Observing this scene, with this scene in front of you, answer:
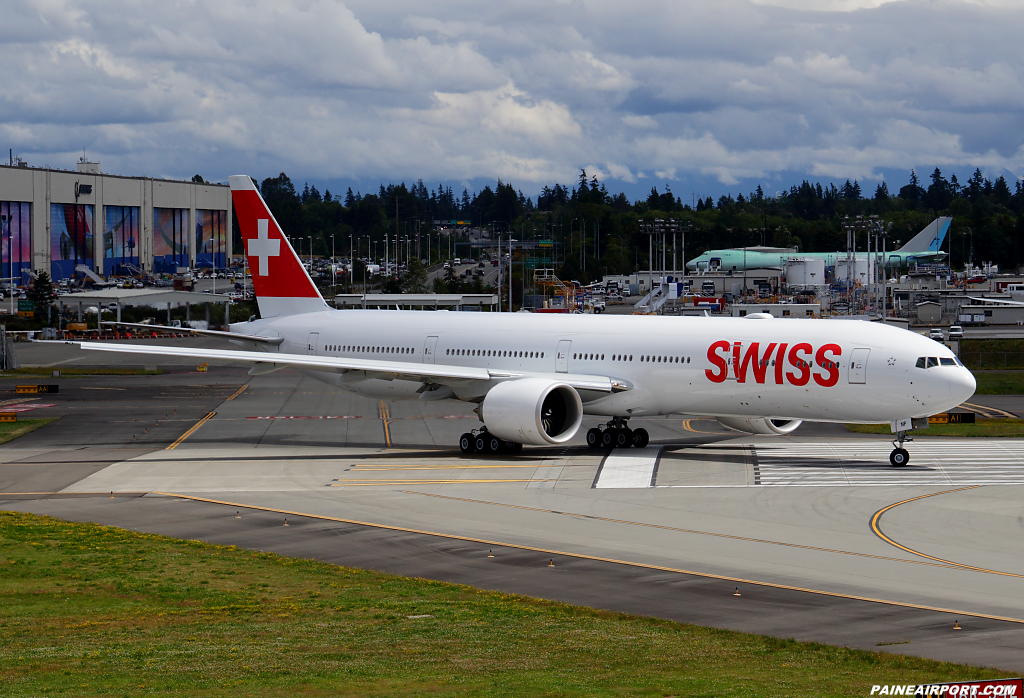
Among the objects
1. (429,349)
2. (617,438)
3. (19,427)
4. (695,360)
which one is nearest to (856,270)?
(429,349)

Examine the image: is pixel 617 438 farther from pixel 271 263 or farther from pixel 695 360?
pixel 271 263

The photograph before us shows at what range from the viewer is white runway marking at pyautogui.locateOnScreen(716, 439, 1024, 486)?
102 ft

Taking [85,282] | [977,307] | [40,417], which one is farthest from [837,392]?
[85,282]

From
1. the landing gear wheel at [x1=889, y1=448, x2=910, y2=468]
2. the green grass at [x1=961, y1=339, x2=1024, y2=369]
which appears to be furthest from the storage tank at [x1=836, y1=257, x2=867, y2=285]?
the landing gear wheel at [x1=889, y1=448, x2=910, y2=468]

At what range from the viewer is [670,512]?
26641 mm

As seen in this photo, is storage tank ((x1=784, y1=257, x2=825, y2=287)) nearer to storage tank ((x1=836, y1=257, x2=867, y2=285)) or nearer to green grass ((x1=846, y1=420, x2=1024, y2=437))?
storage tank ((x1=836, y1=257, x2=867, y2=285))

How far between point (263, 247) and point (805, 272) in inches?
5603

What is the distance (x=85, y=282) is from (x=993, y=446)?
16208 centimetres

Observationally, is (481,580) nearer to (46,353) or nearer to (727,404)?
(727,404)

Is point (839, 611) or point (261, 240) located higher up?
point (261, 240)

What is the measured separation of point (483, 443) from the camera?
1460 inches

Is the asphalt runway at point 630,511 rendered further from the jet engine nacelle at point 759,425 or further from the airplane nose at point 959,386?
the airplane nose at point 959,386

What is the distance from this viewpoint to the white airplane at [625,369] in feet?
108

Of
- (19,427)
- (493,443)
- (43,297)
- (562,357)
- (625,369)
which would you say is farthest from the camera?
(43,297)
